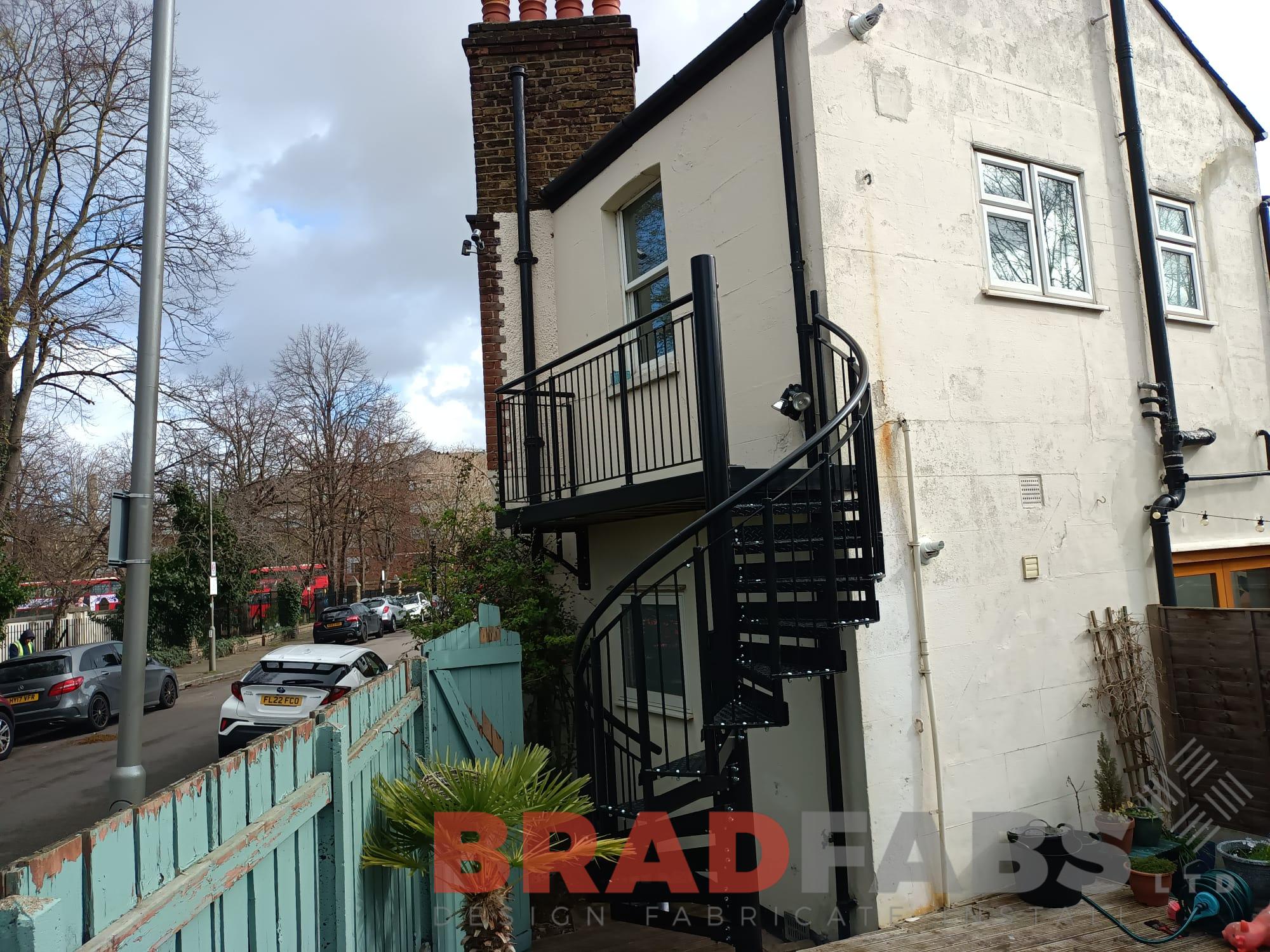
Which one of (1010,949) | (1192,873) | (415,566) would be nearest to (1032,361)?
(1192,873)

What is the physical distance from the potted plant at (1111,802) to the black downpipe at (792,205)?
3.39m

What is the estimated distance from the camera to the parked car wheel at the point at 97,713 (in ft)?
47.6

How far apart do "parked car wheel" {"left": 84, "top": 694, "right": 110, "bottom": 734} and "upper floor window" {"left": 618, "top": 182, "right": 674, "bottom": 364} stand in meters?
12.3

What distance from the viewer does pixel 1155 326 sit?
728cm

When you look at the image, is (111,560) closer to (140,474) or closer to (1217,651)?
(140,474)

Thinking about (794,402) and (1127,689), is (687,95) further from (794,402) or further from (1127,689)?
(1127,689)

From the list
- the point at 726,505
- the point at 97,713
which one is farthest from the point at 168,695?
the point at 726,505

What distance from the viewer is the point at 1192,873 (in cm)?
563

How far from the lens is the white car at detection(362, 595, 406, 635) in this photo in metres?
31.4

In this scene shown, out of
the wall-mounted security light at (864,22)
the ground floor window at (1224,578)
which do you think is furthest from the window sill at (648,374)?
the ground floor window at (1224,578)

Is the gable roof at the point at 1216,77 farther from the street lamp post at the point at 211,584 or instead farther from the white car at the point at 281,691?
the street lamp post at the point at 211,584

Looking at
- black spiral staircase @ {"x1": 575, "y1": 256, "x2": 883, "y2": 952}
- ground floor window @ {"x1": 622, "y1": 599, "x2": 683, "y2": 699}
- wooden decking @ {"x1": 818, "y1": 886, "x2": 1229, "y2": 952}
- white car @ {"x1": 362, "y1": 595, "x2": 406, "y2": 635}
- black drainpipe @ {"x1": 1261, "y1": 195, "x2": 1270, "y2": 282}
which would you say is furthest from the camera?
white car @ {"x1": 362, "y1": 595, "x2": 406, "y2": 635}

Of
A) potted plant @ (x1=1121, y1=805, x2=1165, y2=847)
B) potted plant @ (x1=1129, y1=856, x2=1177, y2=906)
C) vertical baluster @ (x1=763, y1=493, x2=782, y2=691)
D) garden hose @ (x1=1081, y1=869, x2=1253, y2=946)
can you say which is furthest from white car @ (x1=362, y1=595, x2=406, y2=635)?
garden hose @ (x1=1081, y1=869, x2=1253, y2=946)

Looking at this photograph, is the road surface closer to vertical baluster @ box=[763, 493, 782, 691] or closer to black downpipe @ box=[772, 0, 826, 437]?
vertical baluster @ box=[763, 493, 782, 691]
